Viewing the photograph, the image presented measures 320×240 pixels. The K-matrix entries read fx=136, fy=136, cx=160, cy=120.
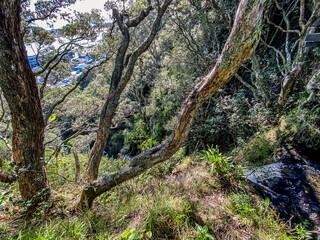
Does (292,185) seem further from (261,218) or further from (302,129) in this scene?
(302,129)

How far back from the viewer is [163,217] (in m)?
1.95

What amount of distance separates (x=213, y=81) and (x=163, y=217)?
1.98 meters

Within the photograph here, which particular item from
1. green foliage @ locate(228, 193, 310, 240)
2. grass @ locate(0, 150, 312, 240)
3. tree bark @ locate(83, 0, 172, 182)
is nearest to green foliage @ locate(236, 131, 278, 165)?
grass @ locate(0, 150, 312, 240)

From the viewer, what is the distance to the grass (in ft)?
→ 5.88

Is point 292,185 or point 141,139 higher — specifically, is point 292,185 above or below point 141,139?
below

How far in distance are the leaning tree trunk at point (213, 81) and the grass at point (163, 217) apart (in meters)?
0.40

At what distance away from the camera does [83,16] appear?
390 centimetres

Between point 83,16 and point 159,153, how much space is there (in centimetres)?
450

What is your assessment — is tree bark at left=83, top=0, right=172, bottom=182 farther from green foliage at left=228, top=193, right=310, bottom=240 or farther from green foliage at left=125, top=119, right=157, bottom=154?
green foliage at left=228, top=193, right=310, bottom=240

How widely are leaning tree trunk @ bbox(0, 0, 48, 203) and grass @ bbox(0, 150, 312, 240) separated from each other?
439 mm

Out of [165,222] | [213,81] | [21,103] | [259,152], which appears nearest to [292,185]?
[259,152]

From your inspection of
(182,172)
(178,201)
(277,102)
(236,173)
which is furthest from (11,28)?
(277,102)

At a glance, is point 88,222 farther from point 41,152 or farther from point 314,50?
point 314,50

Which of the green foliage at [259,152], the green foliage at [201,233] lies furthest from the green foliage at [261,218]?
the green foliage at [259,152]
